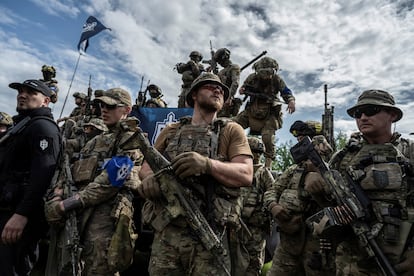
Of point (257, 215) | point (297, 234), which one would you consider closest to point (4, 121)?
point (257, 215)

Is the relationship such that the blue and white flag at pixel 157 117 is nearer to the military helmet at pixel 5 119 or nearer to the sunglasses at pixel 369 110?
the military helmet at pixel 5 119

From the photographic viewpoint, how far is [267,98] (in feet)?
24.6

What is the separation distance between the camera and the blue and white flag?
21.9 ft

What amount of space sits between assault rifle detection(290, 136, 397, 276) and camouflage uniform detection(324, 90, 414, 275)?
0.07 m

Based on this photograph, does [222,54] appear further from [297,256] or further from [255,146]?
[297,256]

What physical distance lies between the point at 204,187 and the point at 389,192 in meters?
1.85

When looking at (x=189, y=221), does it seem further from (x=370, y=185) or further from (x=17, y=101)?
(x=17, y=101)

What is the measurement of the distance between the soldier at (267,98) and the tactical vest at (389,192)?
4094 mm

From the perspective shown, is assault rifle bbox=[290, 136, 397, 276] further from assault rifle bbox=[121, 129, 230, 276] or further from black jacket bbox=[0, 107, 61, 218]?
black jacket bbox=[0, 107, 61, 218]

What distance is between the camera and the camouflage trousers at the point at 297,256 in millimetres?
4102

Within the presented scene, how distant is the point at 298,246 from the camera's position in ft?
13.8

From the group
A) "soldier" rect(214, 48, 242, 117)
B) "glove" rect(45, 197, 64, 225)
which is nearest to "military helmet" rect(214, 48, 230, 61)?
"soldier" rect(214, 48, 242, 117)

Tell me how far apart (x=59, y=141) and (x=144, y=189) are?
1644mm

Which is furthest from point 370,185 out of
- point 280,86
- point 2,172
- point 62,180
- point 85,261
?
point 280,86
